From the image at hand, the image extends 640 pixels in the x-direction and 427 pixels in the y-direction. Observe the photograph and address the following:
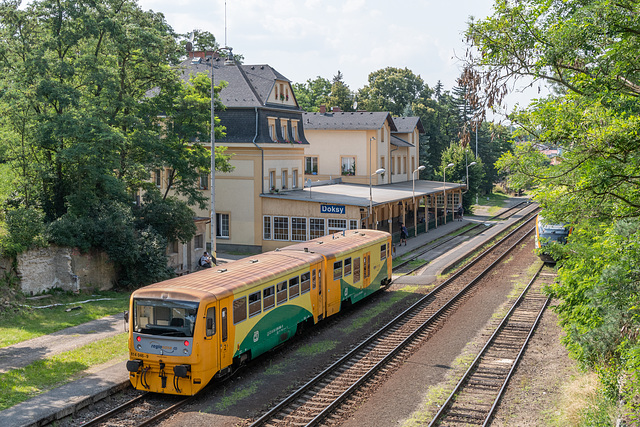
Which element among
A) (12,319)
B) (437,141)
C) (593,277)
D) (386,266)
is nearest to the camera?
(593,277)

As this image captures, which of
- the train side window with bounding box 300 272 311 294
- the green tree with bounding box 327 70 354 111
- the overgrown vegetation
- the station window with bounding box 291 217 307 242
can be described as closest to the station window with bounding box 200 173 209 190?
the station window with bounding box 291 217 307 242

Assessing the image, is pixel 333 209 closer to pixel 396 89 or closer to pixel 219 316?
pixel 219 316

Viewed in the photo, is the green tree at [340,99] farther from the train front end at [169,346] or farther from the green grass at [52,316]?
the train front end at [169,346]

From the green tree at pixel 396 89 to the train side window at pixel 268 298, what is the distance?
276 feet

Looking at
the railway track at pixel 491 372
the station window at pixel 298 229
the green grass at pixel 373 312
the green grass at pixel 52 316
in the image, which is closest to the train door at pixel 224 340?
the railway track at pixel 491 372

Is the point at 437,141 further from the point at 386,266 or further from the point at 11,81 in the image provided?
the point at 11,81

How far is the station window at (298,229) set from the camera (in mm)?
41906

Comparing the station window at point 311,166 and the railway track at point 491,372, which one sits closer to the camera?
the railway track at point 491,372

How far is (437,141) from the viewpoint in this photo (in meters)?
88.9

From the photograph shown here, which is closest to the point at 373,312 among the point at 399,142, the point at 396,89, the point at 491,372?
the point at 491,372

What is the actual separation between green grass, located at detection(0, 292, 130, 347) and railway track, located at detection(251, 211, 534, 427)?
31.5 ft

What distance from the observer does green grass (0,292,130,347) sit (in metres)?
20.6

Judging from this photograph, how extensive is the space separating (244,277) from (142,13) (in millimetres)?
20380

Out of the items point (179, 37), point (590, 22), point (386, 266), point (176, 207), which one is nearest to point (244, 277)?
point (590, 22)
